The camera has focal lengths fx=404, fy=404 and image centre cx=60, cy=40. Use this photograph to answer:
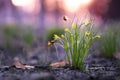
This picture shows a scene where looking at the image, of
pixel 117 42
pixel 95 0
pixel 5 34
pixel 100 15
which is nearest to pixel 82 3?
pixel 100 15

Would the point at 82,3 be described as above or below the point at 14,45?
above

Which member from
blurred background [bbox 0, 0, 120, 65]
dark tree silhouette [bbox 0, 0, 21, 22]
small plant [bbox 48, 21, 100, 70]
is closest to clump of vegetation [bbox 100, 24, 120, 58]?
blurred background [bbox 0, 0, 120, 65]

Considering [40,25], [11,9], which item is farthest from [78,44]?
[11,9]

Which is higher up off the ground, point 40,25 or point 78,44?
point 40,25

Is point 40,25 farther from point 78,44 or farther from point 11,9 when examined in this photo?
point 78,44

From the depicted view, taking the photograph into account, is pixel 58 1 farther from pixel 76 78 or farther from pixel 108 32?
pixel 76 78

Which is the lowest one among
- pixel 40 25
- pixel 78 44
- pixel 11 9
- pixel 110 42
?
pixel 78 44

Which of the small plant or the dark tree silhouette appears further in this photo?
the dark tree silhouette

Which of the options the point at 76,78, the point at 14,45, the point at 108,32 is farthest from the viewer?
the point at 14,45

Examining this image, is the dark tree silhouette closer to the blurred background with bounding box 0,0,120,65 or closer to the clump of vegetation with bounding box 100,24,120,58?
the blurred background with bounding box 0,0,120,65
